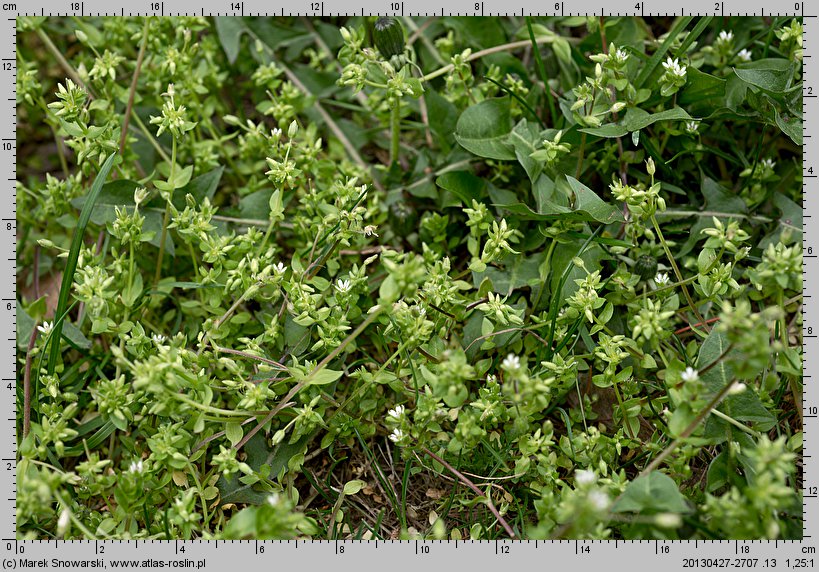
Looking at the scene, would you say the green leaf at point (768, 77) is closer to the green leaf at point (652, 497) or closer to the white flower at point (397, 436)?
the green leaf at point (652, 497)

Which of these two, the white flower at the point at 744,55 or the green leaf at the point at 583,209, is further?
the white flower at the point at 744,55

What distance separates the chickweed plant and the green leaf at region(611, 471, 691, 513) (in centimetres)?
1

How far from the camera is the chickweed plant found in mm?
2223

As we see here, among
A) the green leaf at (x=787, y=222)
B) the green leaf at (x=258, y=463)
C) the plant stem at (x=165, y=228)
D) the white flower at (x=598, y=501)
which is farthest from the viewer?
the green leaf at (x=787, y=222)

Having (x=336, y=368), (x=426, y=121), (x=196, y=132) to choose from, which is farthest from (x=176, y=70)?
(x=336, y=368)

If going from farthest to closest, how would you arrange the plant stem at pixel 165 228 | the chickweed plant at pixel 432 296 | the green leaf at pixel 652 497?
the plant stem at pixel 165 228
the chickweed plant at pixel 432 296
the green leaf at pixel 652 497

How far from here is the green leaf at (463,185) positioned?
2.68m

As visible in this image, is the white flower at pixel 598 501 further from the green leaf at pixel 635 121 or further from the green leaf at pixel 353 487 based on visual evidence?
the green leaf at pixel 635 121

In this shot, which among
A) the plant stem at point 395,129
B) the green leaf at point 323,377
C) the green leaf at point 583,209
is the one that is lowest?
the green leaf at point 323,377

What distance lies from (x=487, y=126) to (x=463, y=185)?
0.24 m

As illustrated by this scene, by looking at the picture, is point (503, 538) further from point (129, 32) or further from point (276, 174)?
point (129, 32)

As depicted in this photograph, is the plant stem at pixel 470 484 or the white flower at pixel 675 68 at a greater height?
the white flower at pixel 675 68

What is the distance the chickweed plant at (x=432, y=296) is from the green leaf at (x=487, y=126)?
0.4 inches

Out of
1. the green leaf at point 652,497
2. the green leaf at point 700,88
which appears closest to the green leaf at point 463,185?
the green leaf at point 700,88
